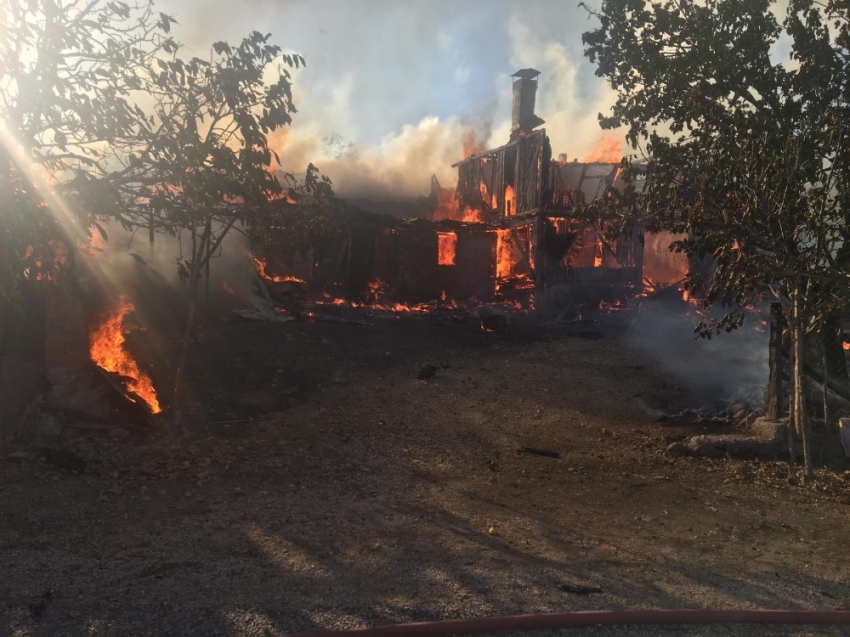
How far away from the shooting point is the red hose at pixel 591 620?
136 inches

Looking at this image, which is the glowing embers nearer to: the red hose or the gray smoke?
the gray smoke

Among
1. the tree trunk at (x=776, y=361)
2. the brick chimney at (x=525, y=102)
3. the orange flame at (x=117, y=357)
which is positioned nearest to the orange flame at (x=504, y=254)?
the brick chimney at (x=525, y=102)

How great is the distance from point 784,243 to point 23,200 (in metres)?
7.06

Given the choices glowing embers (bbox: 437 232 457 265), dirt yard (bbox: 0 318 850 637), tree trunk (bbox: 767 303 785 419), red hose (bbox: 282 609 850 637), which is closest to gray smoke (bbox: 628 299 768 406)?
dirt yard (bbox: 0 318 850 637)

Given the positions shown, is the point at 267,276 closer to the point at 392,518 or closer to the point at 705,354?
the point at 705,354

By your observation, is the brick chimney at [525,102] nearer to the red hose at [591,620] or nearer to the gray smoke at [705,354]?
the gray smoke at [705,354]

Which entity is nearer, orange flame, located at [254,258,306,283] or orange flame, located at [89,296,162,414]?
orange flame, located at [89,296,162,414]

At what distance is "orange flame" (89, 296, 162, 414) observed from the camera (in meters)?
9.30

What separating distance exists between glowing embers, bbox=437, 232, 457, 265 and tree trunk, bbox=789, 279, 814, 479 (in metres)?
18.3

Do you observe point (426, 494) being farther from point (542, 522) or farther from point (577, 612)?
point (577, 612)

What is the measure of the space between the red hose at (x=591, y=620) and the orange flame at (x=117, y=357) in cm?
660

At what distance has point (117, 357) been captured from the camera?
991 cm

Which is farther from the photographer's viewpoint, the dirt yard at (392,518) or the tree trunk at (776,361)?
the tree trunk at (776,361)

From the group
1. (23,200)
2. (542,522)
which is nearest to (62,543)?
(23,200)
